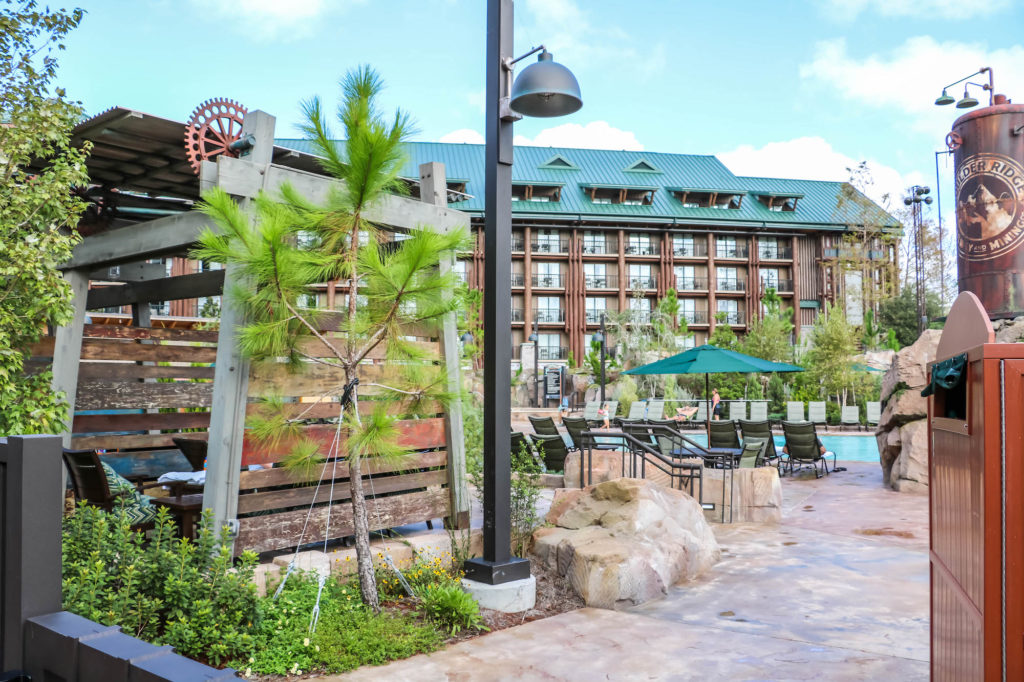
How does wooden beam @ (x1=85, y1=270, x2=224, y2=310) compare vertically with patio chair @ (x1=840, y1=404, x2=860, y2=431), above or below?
above

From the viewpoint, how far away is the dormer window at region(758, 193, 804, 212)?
45.8 metres

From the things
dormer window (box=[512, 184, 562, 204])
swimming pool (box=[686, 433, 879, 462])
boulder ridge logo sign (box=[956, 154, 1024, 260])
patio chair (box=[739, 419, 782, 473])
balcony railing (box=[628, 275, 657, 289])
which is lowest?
swimming pool (box=[686, 433, 879, 462])

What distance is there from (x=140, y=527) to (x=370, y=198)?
9.42 ft

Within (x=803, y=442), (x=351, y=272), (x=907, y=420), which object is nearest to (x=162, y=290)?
(x=351, y=272)

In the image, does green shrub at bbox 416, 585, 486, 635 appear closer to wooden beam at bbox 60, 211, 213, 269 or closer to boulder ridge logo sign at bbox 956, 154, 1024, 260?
wooden beam at bbox 60, 211, 213, 269

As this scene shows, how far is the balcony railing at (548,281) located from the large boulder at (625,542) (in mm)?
37001

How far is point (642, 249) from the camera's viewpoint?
44.4m

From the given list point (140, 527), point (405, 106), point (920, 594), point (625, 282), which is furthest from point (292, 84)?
point (625, 282)

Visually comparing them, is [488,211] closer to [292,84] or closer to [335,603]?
[292,84]

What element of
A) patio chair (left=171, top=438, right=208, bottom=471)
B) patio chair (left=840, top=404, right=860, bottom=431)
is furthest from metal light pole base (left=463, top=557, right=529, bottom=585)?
patio chair (left=840, top=404, right=860, bottom=431)

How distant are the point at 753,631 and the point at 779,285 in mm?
44072

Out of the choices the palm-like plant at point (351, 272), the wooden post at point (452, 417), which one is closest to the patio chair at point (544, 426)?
the wooden post at point (452, 417)

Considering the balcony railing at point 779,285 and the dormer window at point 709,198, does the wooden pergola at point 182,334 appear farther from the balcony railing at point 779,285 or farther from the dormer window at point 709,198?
the balcony railing at point 779,285

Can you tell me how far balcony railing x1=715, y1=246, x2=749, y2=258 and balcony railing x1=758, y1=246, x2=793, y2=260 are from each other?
101cm
